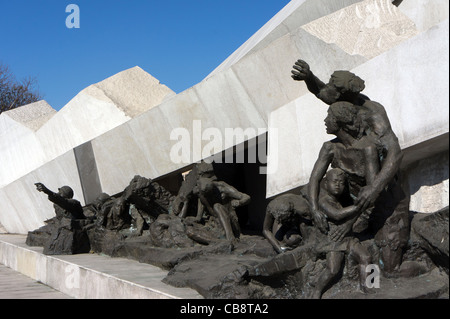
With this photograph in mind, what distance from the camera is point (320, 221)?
13.1 ft

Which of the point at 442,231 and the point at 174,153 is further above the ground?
the point at 174,153

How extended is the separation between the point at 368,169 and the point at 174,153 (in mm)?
4411

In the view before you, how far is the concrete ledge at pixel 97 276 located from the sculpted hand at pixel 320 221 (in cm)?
101

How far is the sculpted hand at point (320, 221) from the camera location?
395cm

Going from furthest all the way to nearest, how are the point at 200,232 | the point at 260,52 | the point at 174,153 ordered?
the point at 174,153, the point at 260,52, the point at 200,232

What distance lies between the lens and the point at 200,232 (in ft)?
20.2

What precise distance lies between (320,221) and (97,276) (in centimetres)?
246

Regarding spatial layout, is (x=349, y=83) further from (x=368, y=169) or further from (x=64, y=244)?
(x=64, y=244)

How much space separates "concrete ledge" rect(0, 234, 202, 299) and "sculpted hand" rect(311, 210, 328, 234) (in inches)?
39.9

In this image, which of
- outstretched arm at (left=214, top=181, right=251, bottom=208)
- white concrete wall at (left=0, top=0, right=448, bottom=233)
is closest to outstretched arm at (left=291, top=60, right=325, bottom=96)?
white concrete wall at (left=0, top=0, right=448, bottom=233)
